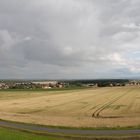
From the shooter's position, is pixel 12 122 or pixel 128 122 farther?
pixel 12 122

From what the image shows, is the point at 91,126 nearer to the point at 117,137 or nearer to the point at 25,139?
the point at 117,137

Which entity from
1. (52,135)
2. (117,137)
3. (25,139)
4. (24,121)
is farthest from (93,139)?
(24,121)

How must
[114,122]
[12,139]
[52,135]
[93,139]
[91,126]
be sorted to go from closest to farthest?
1. [12,139]
2. [93,139]
3. [52,135]
4. [91,126]
5. [114,122]

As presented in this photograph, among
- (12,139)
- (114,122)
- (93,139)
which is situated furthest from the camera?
(114,122)

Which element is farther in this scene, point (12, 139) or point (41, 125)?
point (41, 125)

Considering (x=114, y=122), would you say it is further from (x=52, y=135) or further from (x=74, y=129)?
(x=52, y=135)

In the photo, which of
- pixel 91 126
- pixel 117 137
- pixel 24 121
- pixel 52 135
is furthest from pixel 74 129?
pixel 24 121

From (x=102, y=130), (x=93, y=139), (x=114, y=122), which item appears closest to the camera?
(x=93, y=139)

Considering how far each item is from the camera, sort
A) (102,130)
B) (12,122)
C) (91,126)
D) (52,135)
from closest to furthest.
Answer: (52,135) → (102,130) → (91,126) → (12,122)
